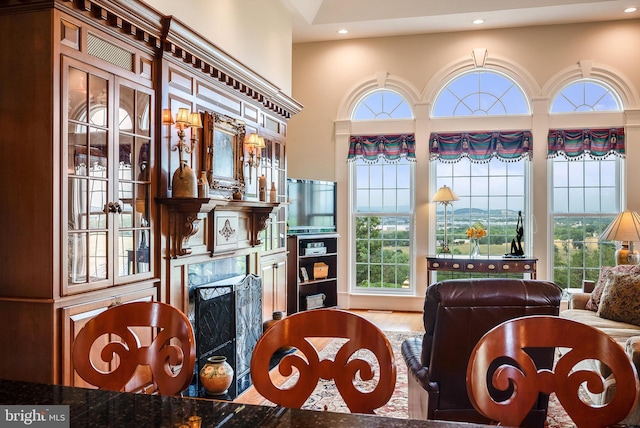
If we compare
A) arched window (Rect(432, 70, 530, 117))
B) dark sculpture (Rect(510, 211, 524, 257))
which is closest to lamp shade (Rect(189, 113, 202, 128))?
arched window (Rect(432, 70, 530, 117))

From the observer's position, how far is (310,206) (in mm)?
6645

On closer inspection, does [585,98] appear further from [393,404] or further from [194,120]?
[194,120]

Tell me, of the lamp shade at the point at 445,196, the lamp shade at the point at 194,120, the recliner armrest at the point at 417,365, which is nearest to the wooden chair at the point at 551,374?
the recliner armrest at the point at 417,365

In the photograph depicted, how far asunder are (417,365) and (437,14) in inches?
193

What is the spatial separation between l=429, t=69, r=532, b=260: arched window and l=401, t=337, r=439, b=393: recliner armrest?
3936 millimetres

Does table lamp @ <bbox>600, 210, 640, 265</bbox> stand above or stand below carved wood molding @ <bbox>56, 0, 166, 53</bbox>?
below

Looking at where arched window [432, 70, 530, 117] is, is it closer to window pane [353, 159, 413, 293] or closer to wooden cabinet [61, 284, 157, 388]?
window pane [353, 159, 413, 293]

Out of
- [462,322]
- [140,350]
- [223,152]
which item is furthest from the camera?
[223,152]

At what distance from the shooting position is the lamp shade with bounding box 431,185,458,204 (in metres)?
6.60

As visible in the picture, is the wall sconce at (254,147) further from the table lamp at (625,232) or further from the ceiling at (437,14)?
the table lamp at (625,232)

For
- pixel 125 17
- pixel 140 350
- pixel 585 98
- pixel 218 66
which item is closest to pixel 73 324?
pixel 140 350

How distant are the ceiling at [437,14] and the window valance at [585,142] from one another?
4.58ft

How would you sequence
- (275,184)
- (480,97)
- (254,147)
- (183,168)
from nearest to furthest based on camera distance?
(183,168) → (254,147) → (275,184) → (480,97)

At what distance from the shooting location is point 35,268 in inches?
106
